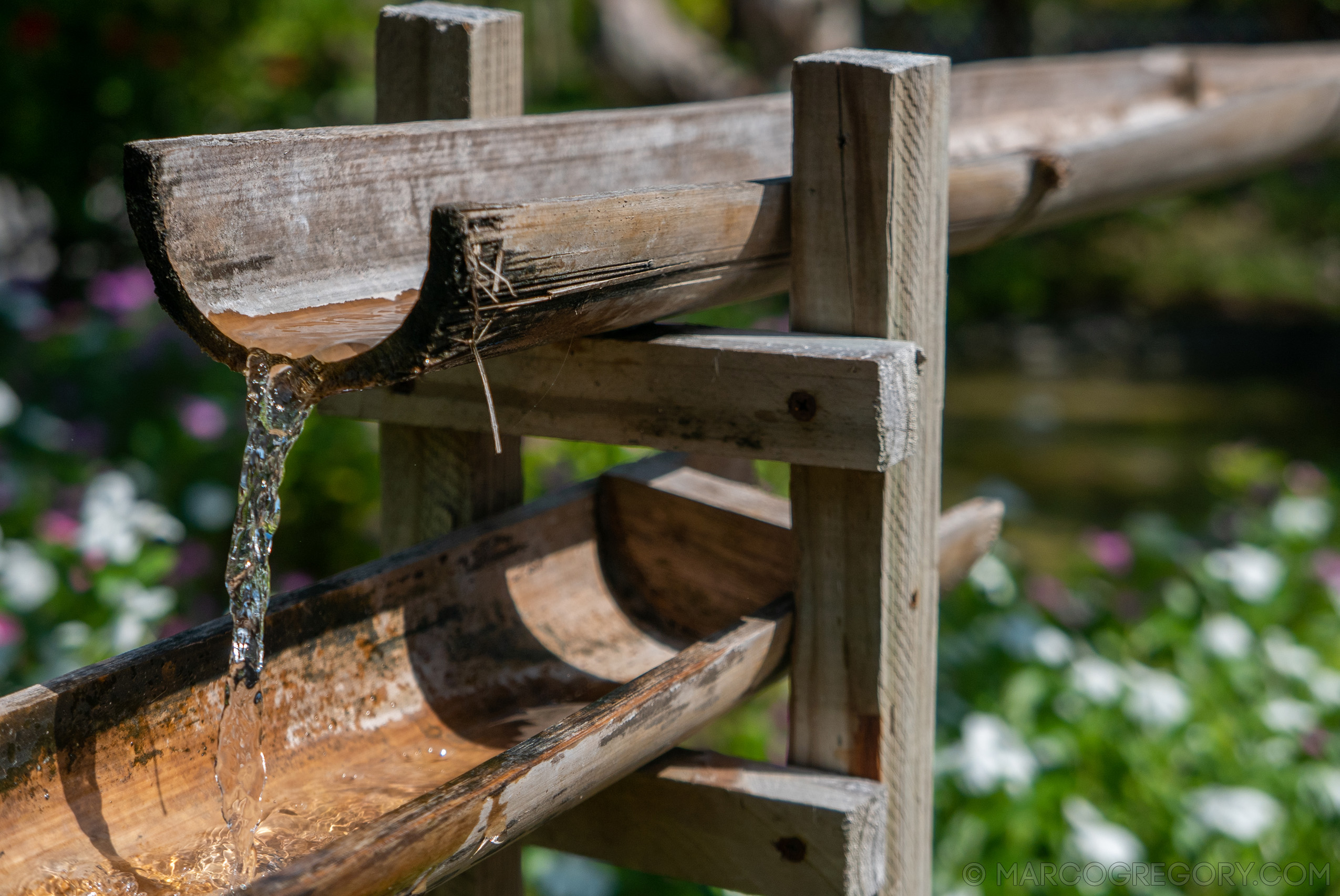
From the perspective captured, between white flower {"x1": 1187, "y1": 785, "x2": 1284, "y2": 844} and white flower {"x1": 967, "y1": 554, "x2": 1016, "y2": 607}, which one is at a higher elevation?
white flower {"x1": 967, "y1": 554, "x2": 1016, "y2": 607}

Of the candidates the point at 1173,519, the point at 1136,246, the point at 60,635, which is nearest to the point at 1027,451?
the point at 1173,519

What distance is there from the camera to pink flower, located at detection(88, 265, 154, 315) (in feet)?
12.6

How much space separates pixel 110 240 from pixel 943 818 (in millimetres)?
4495

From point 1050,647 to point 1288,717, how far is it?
24.3 inches

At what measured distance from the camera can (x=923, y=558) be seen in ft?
4.57

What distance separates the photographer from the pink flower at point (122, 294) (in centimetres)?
384

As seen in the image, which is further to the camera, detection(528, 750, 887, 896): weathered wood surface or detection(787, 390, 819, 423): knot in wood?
detection(528, 750, 887, 896): weathered wood surface

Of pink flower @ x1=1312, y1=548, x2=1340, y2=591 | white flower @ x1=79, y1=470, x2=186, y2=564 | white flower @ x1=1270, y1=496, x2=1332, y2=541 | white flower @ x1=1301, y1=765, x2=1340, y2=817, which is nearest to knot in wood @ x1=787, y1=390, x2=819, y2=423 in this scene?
white flower @ x1=79, y1=470, x2=186, y2=564

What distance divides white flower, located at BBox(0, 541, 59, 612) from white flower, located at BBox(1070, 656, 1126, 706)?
7.60 ft

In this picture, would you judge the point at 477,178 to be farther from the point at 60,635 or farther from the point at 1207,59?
the point at 1207,59

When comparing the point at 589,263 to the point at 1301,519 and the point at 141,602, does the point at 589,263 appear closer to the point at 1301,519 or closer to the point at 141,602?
the point at 141,602

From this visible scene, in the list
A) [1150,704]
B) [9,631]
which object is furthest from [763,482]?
[9,631]

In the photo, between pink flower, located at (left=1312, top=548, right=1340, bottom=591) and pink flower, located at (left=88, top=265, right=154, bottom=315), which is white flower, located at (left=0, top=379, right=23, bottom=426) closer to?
pink flower, located at (left=88, top=265, right=154, bottom=315)

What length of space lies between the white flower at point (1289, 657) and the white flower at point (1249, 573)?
126 mm
